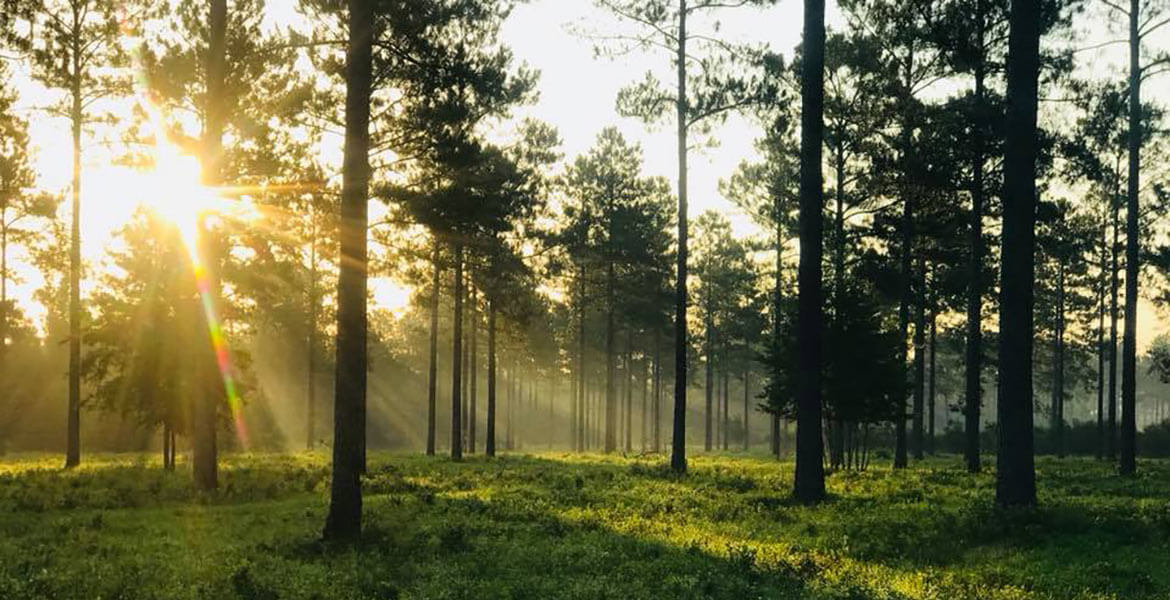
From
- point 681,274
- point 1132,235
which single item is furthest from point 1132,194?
point 681,274

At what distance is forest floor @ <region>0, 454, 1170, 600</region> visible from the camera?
914 cm

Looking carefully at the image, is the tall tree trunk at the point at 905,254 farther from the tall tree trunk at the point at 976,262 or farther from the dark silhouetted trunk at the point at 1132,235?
the dark silhouetted trunk at the point at 1132,235

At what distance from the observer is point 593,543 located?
12.0m

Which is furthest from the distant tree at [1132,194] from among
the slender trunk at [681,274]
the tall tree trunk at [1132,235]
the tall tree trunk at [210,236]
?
the tall tree trunk at [210,236]

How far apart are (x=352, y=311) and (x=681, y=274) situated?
15.5 m

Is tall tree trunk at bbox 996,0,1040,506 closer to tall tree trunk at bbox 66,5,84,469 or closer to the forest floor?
the forest floor

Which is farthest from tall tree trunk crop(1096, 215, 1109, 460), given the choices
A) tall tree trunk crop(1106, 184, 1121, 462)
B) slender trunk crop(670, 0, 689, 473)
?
slender trunk crop(670, 0, 689, 473)

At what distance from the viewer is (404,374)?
92.9m

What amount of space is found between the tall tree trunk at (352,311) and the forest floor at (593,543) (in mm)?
649

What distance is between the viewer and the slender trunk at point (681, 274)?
82.9ft

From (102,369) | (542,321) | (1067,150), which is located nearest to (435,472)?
(102,369)

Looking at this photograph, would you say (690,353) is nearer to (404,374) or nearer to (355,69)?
(404,374)

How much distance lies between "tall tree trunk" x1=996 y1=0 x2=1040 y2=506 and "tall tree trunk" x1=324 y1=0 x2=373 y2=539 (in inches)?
413

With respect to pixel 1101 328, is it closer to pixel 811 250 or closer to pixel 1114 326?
pixel 1114 326
